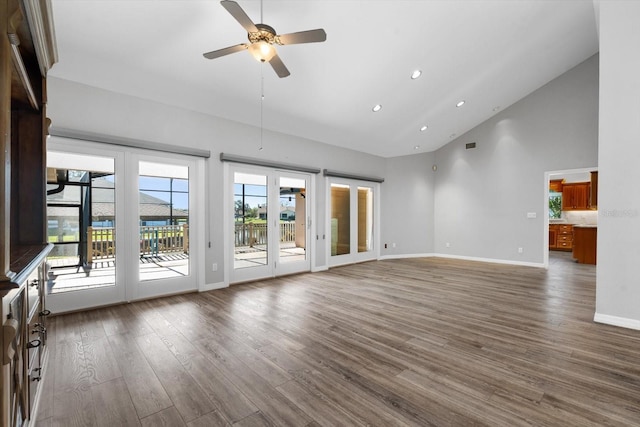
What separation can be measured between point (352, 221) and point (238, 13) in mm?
5282

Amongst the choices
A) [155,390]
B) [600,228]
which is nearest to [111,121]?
[155,390]

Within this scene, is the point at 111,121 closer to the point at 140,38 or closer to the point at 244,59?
the point at 140,38

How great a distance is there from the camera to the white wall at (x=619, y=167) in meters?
3.02

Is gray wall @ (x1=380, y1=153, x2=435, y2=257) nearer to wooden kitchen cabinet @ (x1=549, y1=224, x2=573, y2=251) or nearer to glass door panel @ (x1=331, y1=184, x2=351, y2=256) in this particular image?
glass door panel @ (x1=331, y1=184, x2=351, y2=256)

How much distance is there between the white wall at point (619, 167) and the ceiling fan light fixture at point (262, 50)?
145 inches

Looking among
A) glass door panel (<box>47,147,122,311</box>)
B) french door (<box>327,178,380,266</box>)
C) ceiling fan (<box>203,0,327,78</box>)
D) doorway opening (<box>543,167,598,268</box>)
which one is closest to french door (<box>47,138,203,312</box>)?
glass door panel (<box>47,147,122,311</box>)

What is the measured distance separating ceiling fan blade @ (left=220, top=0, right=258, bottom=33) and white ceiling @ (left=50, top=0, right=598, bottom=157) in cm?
87

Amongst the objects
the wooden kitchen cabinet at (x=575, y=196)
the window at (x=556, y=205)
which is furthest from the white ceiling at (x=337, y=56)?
the window at (x=556, y=205)

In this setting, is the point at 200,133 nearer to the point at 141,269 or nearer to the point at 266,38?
the point at 141,269

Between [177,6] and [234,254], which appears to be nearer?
[177,6]

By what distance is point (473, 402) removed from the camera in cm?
182

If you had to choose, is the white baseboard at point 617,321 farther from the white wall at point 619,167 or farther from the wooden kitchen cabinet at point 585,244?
the wooden kitchen cabinet at point 585,244

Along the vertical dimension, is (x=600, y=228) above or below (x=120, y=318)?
above

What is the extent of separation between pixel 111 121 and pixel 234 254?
2.58 m
